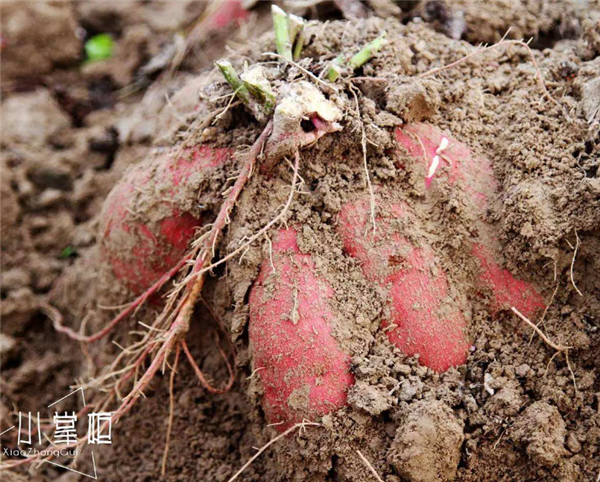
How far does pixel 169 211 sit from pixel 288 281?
0.40 metres

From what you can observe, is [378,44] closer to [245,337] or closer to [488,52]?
[488,52]

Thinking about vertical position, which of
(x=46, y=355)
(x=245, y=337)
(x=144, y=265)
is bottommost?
(x=46, y=355)

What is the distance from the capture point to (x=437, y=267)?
1.35 metres

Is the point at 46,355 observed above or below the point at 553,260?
below

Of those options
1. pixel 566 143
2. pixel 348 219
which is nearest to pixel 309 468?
pixel 348 219

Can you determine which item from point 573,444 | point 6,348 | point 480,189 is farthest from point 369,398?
point 6,348

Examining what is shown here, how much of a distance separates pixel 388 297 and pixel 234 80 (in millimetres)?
621

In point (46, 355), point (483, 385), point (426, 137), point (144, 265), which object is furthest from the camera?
point (46, 355)

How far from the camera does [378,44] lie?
143 cm

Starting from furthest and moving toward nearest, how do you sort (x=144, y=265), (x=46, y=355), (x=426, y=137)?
(x=46, y=355) < (x=144, y=265) < (x=426, y=137)

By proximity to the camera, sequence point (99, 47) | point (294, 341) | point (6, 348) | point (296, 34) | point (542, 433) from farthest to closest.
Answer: point (99, 47), point (6, 348), point (296, 34), point (294, 341), point (542, 433)

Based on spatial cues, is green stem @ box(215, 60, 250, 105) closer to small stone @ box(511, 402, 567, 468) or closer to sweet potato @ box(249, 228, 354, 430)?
sweet potato @ box(249, 228, 354, 430)

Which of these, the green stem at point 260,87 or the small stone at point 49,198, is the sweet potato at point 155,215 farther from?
the small stone at point 49,198

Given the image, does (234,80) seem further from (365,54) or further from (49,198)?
(49,198)
